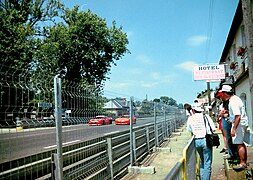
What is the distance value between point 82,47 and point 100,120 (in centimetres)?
2728

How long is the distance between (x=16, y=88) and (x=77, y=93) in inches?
69.6

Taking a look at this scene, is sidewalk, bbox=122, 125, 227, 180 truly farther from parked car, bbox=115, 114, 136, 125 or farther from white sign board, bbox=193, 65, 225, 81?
white sign board, bbox=193, 65, 225, 81

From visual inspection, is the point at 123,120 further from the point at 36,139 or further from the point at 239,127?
the point at 36,139

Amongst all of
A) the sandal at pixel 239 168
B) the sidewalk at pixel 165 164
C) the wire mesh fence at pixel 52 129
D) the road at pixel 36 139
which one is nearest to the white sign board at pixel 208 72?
the sidewalk at pixel 165 164

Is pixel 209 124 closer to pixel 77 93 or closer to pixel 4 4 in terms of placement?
pixel 77 93

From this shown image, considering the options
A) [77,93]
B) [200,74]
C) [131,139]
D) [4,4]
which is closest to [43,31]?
[4,4]

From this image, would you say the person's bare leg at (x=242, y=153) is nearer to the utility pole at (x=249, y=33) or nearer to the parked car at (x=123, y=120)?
the utility pole at (x=249, y=33)

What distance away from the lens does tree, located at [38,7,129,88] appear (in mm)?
31484

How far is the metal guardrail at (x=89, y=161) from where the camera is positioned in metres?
3.31

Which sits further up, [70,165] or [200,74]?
[200,74]

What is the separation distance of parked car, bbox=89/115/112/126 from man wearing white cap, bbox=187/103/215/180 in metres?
2.00

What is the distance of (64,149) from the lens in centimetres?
443

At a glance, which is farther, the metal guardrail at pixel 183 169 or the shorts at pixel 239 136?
the shorts at pixel 239 136

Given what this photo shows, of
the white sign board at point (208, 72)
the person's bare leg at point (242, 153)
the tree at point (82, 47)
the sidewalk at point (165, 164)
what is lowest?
the sidewalk at point (165, 164)
